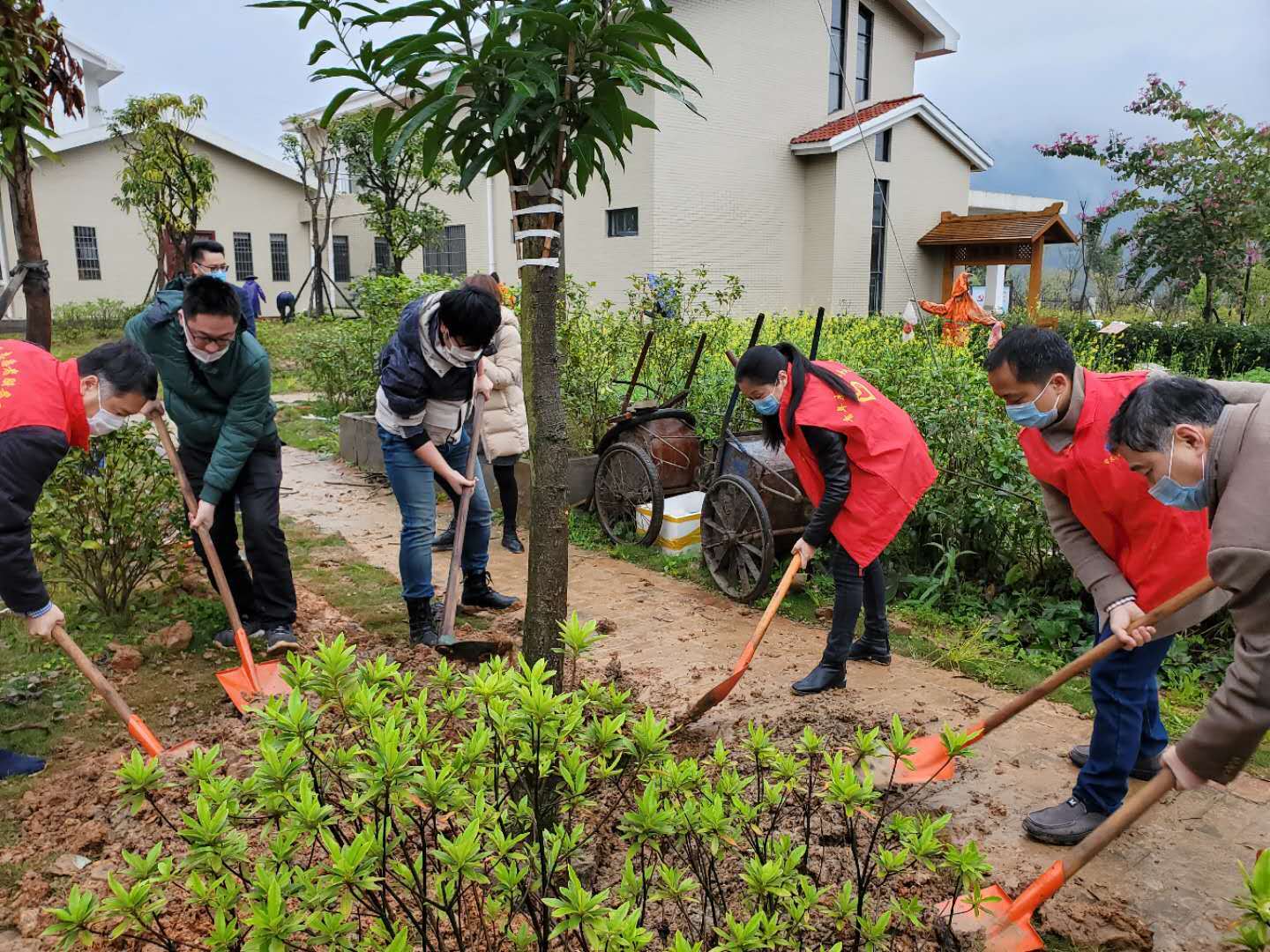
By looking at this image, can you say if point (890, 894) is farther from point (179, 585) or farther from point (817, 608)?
point (179, 585)

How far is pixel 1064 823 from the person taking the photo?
2895 mm

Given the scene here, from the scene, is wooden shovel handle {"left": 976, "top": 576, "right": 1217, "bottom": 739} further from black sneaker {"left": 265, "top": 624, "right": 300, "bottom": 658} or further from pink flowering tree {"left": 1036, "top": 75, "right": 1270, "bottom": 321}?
pink flowering tree {"left": 1036, "top": 75, "right": 1270, "bottom": 321}

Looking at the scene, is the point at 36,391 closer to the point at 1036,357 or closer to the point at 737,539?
the point at 1036,357

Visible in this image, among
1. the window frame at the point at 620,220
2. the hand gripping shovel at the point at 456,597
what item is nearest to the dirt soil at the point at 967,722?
the hand gripping shovel at the point at 456,597

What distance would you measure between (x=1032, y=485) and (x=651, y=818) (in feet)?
12.0

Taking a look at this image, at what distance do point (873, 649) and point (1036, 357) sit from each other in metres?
1.95

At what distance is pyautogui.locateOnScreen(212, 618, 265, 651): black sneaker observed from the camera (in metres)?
4.39

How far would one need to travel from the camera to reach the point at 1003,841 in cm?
293

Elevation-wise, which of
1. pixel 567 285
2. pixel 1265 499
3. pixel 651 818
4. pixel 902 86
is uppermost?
pixel 902 86

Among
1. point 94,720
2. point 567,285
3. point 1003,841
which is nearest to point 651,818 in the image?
point 1003,841

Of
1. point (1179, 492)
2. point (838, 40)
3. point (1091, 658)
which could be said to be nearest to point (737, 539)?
point (1091, 658)

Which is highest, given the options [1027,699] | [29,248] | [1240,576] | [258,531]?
[29,248]

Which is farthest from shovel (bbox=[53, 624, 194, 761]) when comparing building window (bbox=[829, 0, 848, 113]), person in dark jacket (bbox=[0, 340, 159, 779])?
building window (bbox=[829, 0, 848, 113])

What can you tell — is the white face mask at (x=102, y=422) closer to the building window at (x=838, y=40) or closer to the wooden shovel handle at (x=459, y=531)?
the wooden shovel handle at (x=459, y=531)
